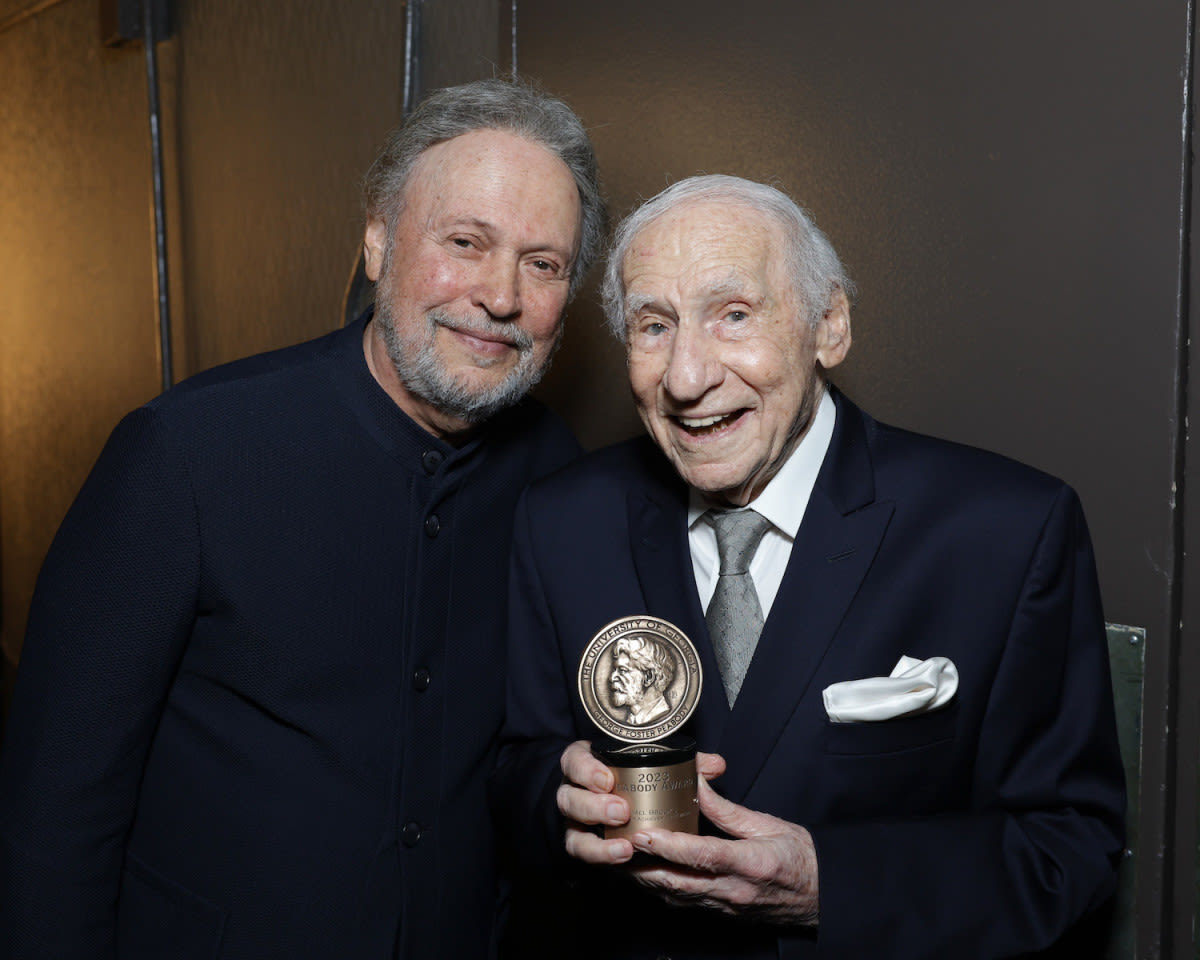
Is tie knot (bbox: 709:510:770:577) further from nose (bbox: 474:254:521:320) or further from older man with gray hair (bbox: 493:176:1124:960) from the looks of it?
nose (bbox: 474:254:521:320)

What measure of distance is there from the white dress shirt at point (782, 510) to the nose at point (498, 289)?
22.6 inches

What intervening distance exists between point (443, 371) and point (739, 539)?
25.0 inches

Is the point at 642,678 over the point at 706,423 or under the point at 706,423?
under

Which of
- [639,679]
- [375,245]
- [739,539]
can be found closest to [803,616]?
[739,539]

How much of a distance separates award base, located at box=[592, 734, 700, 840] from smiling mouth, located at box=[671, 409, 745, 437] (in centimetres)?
56

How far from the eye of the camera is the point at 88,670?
183 cm

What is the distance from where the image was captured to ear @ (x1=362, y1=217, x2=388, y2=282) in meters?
2.22

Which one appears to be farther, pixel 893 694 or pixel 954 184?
pixel 954 184

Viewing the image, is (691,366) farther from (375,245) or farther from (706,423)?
(375,245)

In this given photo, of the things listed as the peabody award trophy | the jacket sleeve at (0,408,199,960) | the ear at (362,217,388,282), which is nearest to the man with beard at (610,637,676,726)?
the peabody award trophy

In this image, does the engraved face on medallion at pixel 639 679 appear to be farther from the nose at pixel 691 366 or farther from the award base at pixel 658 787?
the nose at pixel 691 366

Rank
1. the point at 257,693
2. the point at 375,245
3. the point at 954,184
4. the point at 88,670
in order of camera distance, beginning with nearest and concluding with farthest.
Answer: the point at 88,670, the point at 257,693, the point at 954,184, the point at 375,245

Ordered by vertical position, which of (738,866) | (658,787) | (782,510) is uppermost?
(782,510)

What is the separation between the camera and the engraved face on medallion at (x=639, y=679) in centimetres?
159
